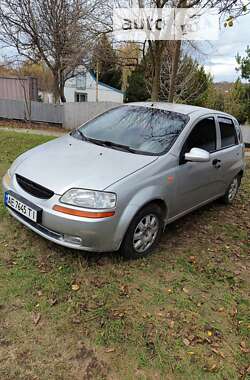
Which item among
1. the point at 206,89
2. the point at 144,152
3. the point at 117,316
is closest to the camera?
the point at 117,316

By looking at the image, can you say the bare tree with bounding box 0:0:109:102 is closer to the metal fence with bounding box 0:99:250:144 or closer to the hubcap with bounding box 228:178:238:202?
the metal fence with bounding box 0:99:250:144

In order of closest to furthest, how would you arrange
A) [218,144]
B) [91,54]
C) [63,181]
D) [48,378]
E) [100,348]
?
[48,378] → [100,348] → [63,181] → [218,144] → [91,54]

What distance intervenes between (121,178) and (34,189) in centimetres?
86

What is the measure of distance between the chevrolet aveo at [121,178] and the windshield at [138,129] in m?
0.01

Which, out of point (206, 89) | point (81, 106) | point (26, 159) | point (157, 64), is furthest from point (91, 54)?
point (26, 159)

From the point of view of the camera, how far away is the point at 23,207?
3025 millimetres

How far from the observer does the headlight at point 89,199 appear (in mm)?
2775

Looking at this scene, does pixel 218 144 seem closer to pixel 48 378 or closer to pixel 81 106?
pixel 48 378

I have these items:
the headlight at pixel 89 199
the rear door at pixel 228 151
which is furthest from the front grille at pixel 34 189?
the rear door at pixel 228 151

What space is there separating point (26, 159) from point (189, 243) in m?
2.18

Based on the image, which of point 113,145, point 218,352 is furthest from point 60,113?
point 218,352

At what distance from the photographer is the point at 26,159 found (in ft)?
11.3

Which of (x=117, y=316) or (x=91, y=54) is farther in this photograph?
(x=91, y=54)

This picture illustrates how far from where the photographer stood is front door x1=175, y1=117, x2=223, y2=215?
3607mm
